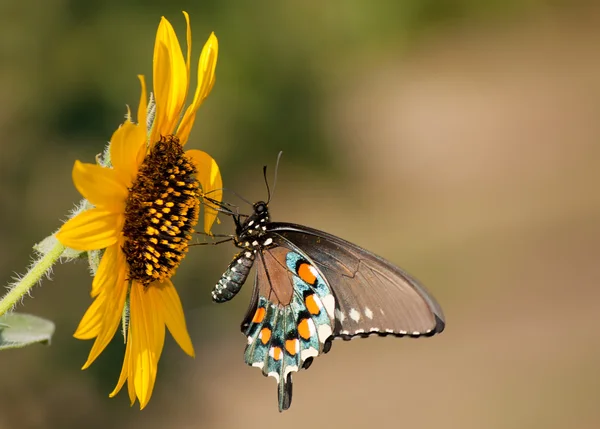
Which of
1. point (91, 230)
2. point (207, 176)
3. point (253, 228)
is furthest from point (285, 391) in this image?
point (91, 230)

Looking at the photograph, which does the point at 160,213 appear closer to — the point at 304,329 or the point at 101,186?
the point at 101,186

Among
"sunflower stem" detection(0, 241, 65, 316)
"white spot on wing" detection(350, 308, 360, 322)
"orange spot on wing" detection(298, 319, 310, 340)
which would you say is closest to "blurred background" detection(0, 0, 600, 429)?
"orange spot on wing" detection(298, 319, 310, 340)

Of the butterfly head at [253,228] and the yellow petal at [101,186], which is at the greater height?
the butterfly head at [253,228]

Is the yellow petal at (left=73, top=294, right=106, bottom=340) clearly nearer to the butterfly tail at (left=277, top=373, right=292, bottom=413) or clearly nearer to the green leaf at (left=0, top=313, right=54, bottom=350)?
the green leaf at (left=0, top=313, right=54, bottom=350)

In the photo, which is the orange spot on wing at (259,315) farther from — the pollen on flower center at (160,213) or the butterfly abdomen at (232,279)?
the pollen on flower center at (160,213)

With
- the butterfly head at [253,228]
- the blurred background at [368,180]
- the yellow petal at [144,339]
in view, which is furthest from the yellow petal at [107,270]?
the blurred background at [368,180]

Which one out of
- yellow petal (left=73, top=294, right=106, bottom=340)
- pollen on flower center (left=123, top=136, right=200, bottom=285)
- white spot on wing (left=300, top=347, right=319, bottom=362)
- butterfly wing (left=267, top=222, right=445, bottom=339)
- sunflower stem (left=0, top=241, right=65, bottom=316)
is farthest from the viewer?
white spot on wing (left=300, top=347, right=319, bottom=362)
